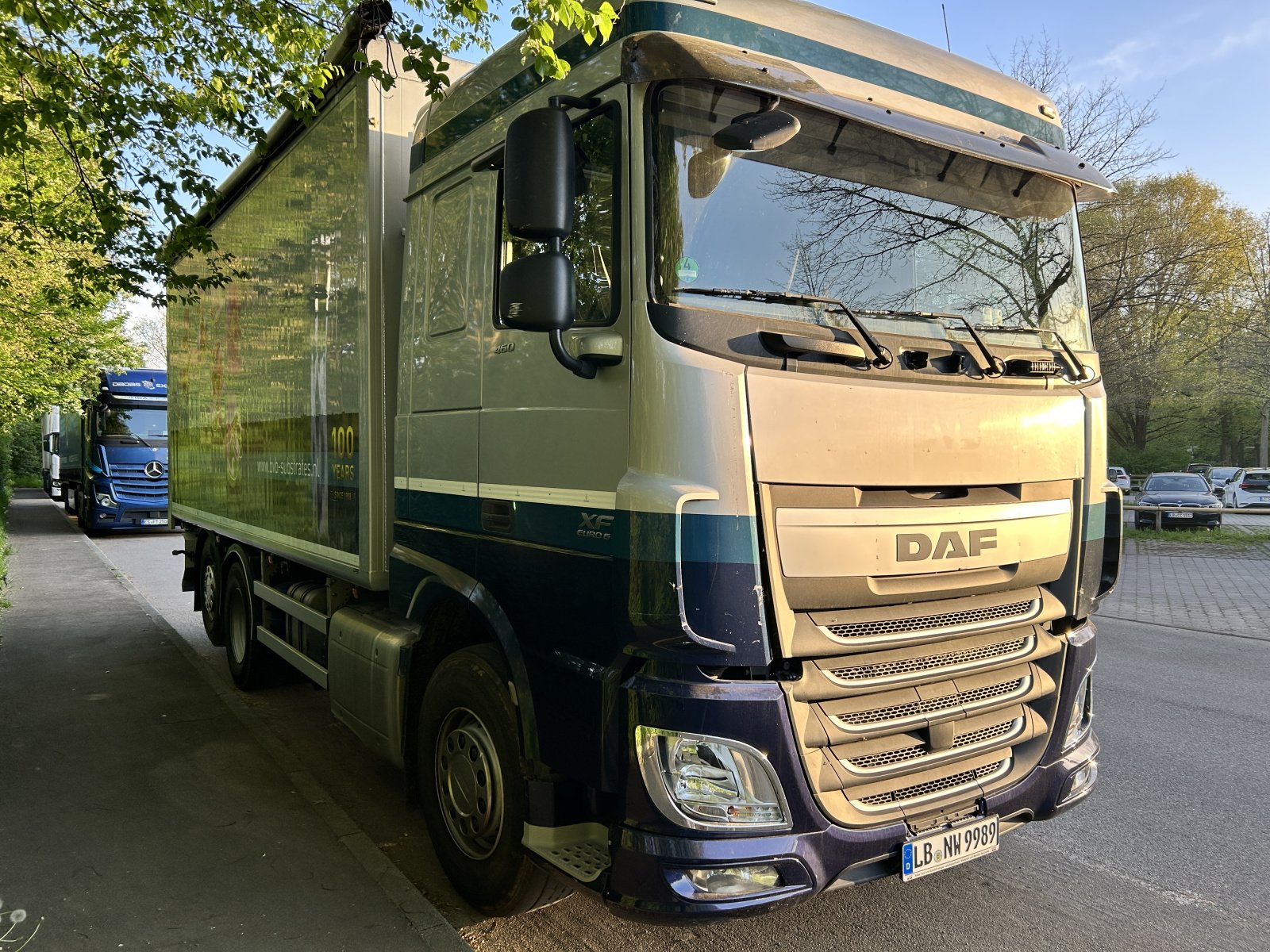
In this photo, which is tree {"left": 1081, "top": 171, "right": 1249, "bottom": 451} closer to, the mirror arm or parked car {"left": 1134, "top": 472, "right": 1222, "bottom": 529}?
parked car {"left": 1134, "top": 472, "right": 1222, "bottom": 529}

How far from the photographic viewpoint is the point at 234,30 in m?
6.58

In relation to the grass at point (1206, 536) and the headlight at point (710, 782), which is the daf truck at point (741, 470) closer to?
the headlight at point (710, 782)

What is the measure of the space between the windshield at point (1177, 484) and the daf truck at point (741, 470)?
2589 centimetres

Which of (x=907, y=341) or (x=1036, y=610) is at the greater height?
(x=907, y=341)

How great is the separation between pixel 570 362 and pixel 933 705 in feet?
5.30

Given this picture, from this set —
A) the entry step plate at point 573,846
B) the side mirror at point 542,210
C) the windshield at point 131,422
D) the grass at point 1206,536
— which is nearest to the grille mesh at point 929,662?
the entry step plate at point 573,846

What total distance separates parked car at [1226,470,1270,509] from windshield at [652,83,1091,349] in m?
33.6

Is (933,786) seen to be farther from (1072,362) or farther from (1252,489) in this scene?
(1252,489)

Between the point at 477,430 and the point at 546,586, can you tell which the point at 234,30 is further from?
the point at 546,586

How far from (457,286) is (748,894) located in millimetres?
2498

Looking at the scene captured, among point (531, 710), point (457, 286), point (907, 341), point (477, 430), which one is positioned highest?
point (457, 286)

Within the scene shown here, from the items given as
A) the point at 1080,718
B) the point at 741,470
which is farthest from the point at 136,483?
the point at 1080,718

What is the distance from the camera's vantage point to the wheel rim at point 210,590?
25.7 ft

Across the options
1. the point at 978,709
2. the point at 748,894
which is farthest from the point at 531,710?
the point at 978,709
